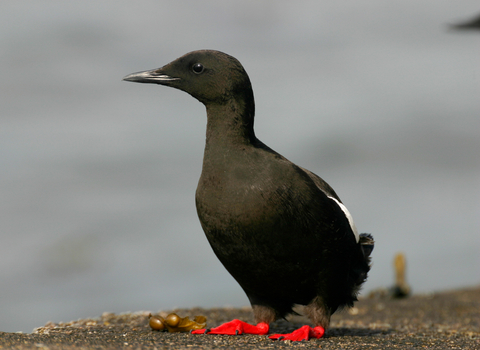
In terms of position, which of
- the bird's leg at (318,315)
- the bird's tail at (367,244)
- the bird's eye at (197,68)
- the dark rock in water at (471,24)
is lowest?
the bird's leg at (318,315)

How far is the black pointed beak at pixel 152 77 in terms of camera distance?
613cm

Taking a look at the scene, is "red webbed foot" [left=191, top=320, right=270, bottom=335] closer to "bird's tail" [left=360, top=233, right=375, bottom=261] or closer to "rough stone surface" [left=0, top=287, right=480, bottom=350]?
"rough stone surface" [left=0, top=287, right=480, bottom=350]

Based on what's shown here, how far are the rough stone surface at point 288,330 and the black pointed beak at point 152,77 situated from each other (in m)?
2.71

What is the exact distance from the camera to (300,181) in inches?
225

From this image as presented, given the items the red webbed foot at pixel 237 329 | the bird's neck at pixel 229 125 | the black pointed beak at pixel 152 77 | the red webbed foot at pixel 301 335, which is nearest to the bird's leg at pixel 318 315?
the red webbed foot at pixel 301 335

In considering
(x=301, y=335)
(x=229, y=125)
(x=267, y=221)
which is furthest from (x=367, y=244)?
(x=229, y=125)

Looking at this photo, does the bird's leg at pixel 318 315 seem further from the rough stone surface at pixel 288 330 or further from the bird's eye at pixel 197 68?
the bird's eye at pixel 197 68

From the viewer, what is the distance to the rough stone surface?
515 centimetres

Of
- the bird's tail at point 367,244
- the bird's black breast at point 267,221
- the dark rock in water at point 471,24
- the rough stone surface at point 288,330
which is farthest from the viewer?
the dark rock in water at point 471,24

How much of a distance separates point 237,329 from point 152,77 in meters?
2.89

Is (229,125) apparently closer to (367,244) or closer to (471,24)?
(367,244)

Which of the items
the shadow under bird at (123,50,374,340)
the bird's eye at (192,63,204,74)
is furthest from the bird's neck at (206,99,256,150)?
the bird's eye at (192,63,204,74)

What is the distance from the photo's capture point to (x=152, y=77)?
6.16 meters

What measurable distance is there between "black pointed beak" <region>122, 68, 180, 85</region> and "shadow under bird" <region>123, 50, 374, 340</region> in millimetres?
11
